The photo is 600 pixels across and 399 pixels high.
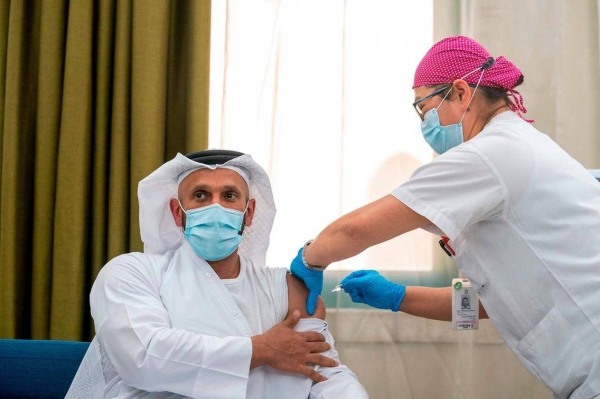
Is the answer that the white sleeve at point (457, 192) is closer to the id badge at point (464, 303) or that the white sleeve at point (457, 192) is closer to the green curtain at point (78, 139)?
the id badge at point (464, 303)

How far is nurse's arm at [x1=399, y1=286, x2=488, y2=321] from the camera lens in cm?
210

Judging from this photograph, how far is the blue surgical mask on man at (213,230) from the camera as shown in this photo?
1819 mm

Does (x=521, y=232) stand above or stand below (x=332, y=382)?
above

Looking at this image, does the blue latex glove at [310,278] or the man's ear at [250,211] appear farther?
the man's ear at [250,211]

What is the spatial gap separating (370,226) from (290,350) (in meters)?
0.42

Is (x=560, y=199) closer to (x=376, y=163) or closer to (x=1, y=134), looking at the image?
(x=376, y=163)

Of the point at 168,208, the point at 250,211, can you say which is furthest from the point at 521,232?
the point at 168,208

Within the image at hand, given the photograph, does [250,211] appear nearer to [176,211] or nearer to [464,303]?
[176,211]

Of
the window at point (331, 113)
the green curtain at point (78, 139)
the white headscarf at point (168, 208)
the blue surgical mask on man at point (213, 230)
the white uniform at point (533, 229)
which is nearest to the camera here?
the white uniform at point (533, 229)

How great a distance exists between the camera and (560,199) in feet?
5.18

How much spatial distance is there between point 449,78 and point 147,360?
116cm

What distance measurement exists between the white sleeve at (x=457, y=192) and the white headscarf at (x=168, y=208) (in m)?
0.61

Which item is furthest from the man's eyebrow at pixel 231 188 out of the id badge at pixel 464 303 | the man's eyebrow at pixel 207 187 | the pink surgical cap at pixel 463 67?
the id badge at pixel 464 303

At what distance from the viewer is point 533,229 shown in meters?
1.59
